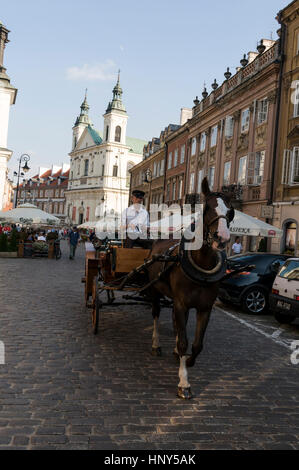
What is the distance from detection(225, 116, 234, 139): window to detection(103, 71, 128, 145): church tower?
6654 cm

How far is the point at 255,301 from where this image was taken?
11.0 metres

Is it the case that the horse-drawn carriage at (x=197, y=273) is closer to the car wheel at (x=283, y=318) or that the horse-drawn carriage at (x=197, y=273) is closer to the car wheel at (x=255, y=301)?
the car wheel at (x=283, y=318)

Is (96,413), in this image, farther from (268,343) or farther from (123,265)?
(268,343)

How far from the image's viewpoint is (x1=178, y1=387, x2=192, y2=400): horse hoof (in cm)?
475

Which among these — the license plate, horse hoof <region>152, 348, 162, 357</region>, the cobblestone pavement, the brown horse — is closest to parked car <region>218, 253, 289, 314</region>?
the license plate

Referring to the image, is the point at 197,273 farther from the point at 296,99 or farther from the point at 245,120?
the point at 245,120

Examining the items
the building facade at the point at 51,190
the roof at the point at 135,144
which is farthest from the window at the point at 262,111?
the building facade at the point at 51,190

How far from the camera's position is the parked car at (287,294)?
353 inches

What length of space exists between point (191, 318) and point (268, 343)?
2.31 m

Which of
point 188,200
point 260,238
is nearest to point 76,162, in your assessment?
point 188,200

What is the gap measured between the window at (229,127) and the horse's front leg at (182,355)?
85.8 feet

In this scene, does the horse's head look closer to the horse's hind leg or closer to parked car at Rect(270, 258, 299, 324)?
the horse's hind leg

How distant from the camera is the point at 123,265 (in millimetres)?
7105

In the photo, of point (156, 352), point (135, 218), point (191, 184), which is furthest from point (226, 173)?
point (156, 352)
